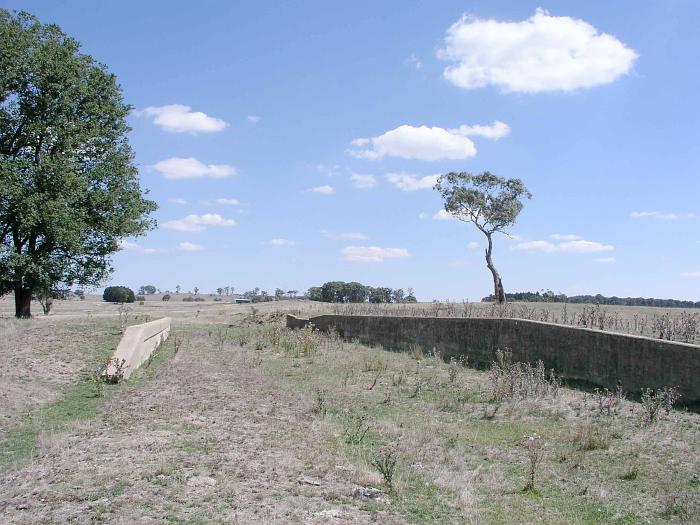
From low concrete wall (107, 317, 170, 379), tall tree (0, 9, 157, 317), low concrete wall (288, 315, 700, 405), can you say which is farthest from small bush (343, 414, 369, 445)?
tall tree (0, 9, 157, 317)

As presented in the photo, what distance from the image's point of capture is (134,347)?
44.1 ft

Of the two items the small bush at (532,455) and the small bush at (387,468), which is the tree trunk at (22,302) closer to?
the small bush at (387,468)

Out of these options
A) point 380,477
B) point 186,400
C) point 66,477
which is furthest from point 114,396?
point 380,477

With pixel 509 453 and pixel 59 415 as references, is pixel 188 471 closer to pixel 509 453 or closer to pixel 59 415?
pixel 509 453

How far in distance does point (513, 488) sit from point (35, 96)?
2282 centimetres

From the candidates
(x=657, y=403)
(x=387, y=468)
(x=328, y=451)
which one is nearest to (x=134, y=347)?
(x=328, y=451)

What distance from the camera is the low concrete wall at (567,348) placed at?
962cm

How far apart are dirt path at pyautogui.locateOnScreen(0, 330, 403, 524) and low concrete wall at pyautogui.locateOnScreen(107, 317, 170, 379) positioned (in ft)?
10.3

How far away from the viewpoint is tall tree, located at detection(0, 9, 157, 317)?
2061 cm

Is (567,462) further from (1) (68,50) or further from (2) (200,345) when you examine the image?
(1) (68,50)

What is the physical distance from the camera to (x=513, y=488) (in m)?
6.22

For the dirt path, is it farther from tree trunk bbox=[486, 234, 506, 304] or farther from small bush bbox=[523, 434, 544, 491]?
tree trunk bbox=[486, 234, 506, 304]

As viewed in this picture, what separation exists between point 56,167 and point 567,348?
1801 centimetres

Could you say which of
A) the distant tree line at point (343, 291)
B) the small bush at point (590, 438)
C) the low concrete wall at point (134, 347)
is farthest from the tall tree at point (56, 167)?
the distant tree line at point (343, 291)
